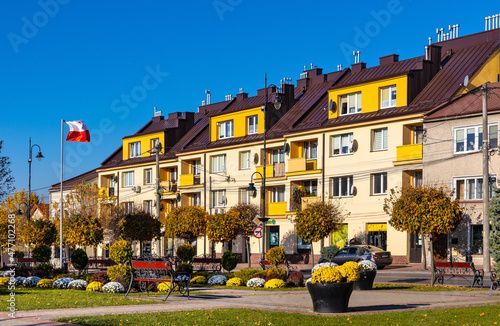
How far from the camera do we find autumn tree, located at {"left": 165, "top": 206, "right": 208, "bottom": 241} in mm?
50562

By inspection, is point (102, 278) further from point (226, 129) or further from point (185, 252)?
point (226, 129)

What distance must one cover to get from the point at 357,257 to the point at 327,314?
23327 millimetres

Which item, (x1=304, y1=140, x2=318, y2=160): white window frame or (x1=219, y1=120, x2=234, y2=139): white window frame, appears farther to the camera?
(x1=219, y1=120, x2=234, y2=139): white window frame

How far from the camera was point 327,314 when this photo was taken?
15.2m

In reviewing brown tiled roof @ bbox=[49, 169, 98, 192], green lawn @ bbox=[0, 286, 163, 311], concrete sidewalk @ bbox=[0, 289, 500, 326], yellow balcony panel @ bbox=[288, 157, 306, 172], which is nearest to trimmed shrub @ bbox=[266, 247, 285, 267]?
concrete sidewalk @ bbox=[0, 289, 500, 326]

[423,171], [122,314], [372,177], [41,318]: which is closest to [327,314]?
[122,314]

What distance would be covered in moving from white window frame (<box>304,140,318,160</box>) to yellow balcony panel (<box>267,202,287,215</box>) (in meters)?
4.12

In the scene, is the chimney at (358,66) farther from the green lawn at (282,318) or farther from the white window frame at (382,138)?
the green lawn at (282,318)

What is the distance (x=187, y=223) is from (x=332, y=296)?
117 feet

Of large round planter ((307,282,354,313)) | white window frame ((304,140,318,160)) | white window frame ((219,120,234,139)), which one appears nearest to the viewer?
large round planter ((307,282,354,313))

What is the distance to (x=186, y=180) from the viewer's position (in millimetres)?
60531

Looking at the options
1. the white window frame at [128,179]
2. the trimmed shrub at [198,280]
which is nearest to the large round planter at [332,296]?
the trimmed shrub at [198,280]

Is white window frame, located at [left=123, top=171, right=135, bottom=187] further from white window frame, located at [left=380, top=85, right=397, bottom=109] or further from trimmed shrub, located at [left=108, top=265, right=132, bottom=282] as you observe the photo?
trimmed shrub, located at [left=108, top=265, right=132, bottom=282]

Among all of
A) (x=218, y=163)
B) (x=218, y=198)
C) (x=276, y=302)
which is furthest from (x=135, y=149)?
(x=276, y=302)
